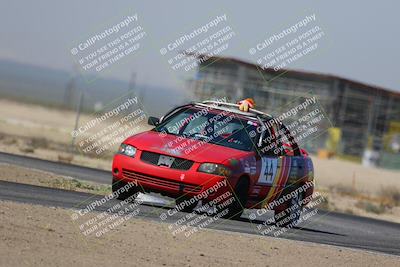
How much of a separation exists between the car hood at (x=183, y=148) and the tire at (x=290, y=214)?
1.66 m

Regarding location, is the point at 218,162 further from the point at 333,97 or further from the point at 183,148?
the point at 333,97

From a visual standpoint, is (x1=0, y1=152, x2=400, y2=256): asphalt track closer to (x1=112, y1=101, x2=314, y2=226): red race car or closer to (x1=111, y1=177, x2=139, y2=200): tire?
(x1=111, y1=177, x2=139, y2=200): tire

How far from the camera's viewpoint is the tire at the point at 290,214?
15273 mm

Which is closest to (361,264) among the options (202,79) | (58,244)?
(58,244)

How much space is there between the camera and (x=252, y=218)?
1583cm

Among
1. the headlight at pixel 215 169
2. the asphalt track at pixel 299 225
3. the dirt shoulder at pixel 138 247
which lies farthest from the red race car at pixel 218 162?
the dirt shoulder at pixel 138 247

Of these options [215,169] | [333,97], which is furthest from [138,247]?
[333,97]

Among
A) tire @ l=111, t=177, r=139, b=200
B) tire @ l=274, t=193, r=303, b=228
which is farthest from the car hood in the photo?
tire @ l=274, t=193, r=303, b=228

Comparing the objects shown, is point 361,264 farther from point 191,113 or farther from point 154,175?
point 191,113

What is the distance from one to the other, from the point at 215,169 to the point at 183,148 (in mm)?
622

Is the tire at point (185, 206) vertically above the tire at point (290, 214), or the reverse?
the tire at point (185, 206)

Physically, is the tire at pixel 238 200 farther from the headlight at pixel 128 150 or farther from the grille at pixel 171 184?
the headlight at pixel 128 150

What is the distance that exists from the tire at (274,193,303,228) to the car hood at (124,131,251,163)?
1663 mm

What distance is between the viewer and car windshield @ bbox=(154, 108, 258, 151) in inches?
568
